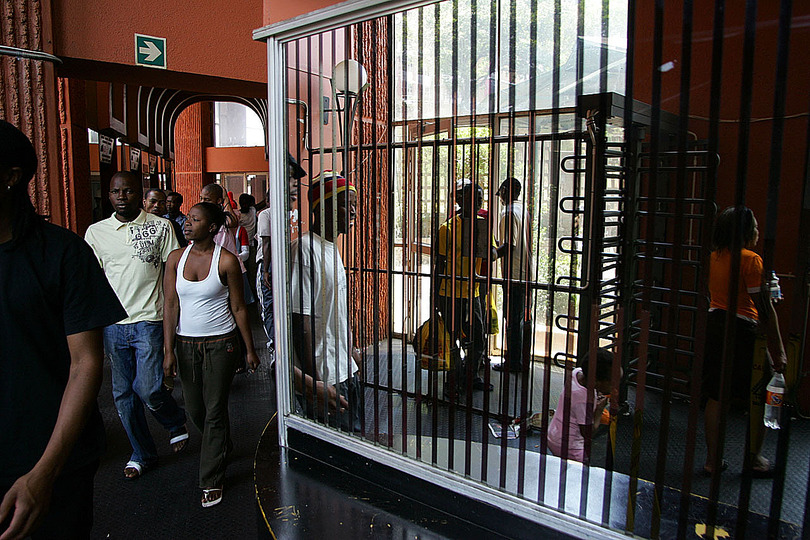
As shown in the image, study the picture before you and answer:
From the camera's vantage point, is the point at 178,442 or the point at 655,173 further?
the point at 178,442

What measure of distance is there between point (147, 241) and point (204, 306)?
0.68 meters

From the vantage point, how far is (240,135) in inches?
741

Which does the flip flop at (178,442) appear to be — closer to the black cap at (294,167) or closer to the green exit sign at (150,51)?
the black cap at (294,167)

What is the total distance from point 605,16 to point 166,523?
290 centimetres

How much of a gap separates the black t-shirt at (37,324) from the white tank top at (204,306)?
136 cm

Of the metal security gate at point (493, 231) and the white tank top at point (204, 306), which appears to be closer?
the metal security gate at point (493, 231)

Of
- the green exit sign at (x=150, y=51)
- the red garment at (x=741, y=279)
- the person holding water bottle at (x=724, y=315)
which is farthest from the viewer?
the green exit sign at (x=150, y=51)

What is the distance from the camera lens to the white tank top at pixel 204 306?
2916 millimetres

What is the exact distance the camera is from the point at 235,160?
1533 centimetres

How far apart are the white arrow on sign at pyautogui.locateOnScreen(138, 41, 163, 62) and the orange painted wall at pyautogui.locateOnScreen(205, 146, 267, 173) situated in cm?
1062

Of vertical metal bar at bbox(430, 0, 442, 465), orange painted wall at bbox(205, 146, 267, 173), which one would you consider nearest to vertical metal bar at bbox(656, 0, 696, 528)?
vertical metal bar at bbox(430, 0, 442, 465)

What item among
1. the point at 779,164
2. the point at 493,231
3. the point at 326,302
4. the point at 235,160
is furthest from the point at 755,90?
the point at 235,160

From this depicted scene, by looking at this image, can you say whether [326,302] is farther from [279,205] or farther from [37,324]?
[37,324]

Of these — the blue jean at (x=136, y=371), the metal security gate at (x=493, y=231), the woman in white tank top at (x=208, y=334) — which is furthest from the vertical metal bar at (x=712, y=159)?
the blue jean at (x=136, y=371)
